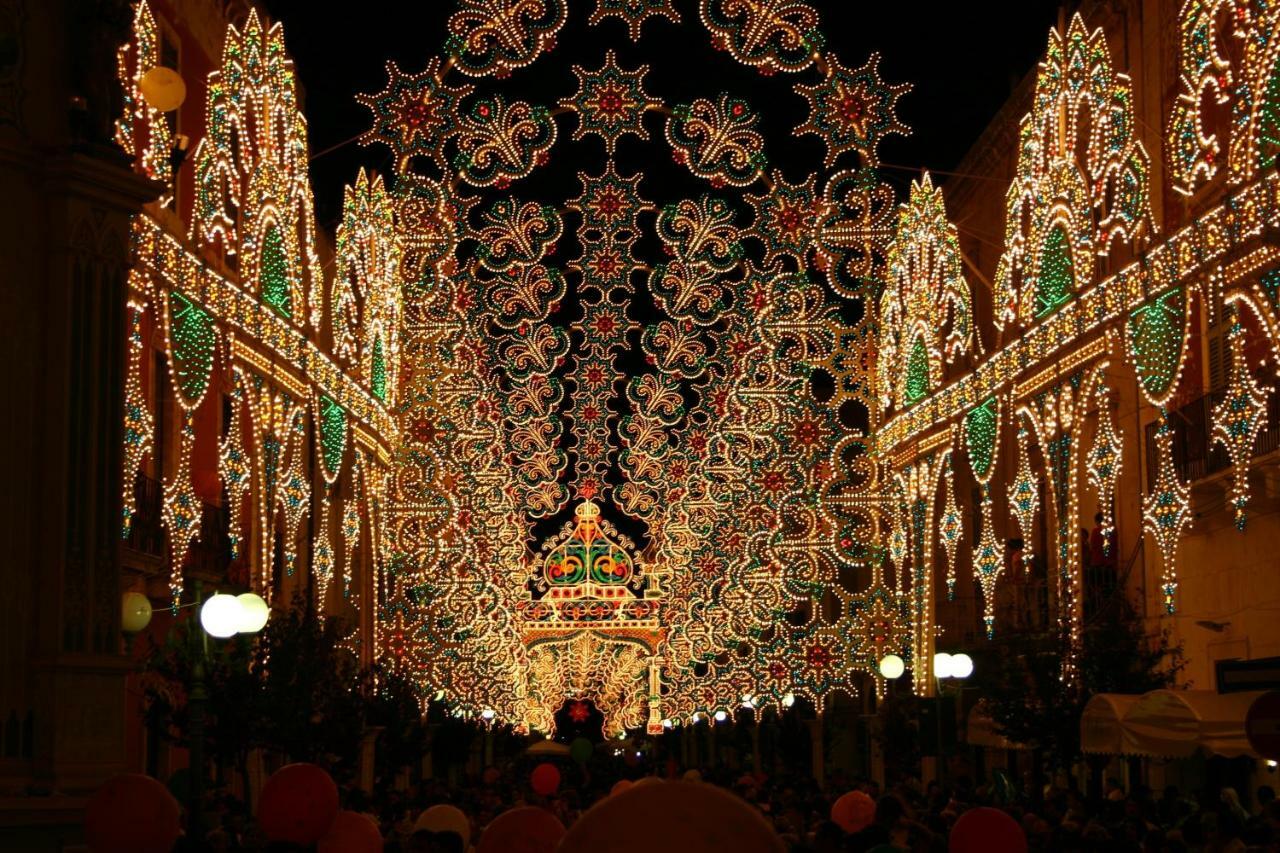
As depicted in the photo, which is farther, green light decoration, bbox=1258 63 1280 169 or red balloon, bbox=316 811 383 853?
green light decoration, bbox=1258 63 1280 169

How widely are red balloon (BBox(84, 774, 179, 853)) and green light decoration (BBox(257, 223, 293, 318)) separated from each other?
35.1 ft

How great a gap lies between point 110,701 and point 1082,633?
518 inches

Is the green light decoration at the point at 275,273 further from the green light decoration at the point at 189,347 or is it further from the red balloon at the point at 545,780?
the red balloon at the point at 545,780

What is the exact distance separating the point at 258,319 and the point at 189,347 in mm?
2578

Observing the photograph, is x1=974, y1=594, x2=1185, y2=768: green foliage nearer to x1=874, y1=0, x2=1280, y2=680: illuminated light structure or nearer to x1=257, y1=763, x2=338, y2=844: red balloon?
x1=874, y1=0, x2=1280, y2=680: illuminated light structure

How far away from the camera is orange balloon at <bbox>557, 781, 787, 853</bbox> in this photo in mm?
5410

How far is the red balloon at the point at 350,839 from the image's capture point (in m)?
11.3

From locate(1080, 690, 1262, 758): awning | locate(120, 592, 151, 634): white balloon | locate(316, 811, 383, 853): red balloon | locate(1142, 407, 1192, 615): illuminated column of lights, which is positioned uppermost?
locate(1142, 407, 1192, 615): illuminated column of lights

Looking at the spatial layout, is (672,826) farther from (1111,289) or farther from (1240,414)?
(1111,289)

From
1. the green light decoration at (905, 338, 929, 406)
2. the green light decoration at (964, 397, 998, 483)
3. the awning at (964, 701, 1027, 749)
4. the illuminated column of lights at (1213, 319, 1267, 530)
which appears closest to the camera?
the illuminated column of lights at (1213, 319, 1267, 530)

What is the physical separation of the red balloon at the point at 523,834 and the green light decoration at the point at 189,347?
791 cm

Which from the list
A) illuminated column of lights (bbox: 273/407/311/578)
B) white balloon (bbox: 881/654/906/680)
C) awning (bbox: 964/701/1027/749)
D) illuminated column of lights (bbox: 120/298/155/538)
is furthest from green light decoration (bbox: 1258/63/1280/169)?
awning (bbox: 964/701/1027/749)

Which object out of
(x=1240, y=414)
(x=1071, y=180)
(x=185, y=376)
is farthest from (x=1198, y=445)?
(x=185, y=376)

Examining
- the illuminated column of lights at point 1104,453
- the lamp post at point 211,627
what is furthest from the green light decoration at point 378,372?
the lamp post at point 211,627
